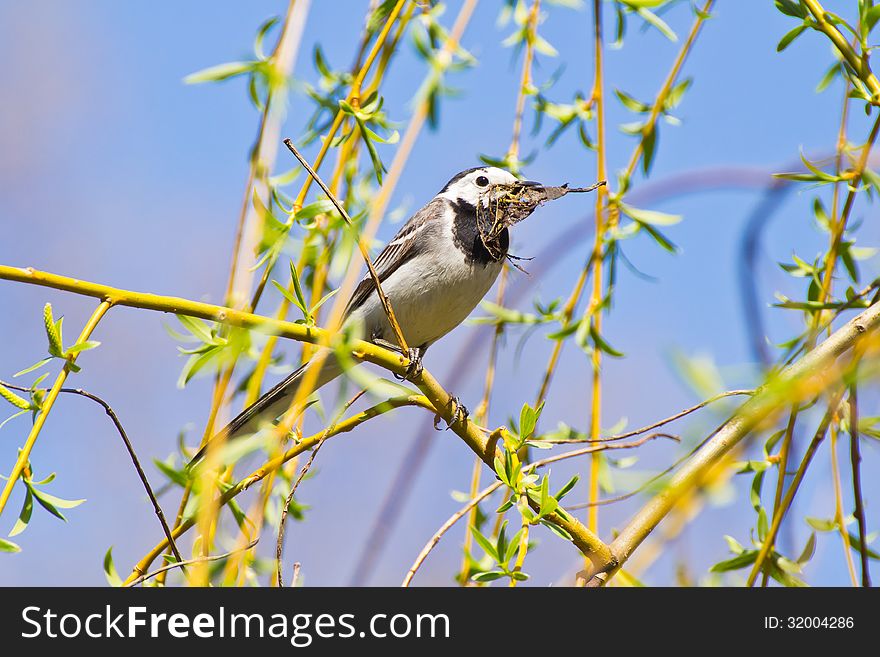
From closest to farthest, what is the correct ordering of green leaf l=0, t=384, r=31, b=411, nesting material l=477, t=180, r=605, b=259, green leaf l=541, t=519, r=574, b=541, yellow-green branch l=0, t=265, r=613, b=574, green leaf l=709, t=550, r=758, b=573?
yellow-green branch l=0, t=265, r=613, b=574 < green leaf l=0, t=384, r=31, b=411 < green leaf l=541, t=519, r=574, b=541 < green leaf l=709, t=550, r=758, b=573 < nesting material l=477, t=180, r=605, b=259

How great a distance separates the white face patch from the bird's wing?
67 mm

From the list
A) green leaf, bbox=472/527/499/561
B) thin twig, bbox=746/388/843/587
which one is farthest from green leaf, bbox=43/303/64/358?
thin twig, bbox=746/388/843/587

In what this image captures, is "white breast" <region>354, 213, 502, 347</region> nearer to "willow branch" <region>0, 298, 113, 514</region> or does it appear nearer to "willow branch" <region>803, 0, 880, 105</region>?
"willow branch" <region>803, 0, 880, 105</region>

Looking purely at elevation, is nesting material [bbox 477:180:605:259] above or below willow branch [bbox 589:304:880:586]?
above

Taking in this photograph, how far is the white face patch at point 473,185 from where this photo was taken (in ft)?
10.6

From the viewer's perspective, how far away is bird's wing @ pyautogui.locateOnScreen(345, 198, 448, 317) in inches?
126

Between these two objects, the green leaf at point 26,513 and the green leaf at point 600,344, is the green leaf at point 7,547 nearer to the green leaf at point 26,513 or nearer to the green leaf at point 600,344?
the green leaf at point 26,513

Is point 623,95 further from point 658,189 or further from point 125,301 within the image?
point 125,301

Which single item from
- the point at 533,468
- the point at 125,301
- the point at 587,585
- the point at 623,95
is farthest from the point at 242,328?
the point at 623,95

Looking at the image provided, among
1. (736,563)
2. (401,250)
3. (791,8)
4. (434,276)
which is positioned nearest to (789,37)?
(791,8)

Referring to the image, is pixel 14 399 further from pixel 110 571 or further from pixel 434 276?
pixel 434 276

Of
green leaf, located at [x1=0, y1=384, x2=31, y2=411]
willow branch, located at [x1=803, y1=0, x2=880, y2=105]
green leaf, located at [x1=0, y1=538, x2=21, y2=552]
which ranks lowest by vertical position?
green leaf, located at [x1=0, y1=538, x2=21, y2=552]

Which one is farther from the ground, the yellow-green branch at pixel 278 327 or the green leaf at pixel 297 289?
the green leaf at pixel 297 289

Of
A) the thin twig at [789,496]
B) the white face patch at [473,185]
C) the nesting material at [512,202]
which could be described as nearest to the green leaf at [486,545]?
the thin twig at [789,496]
